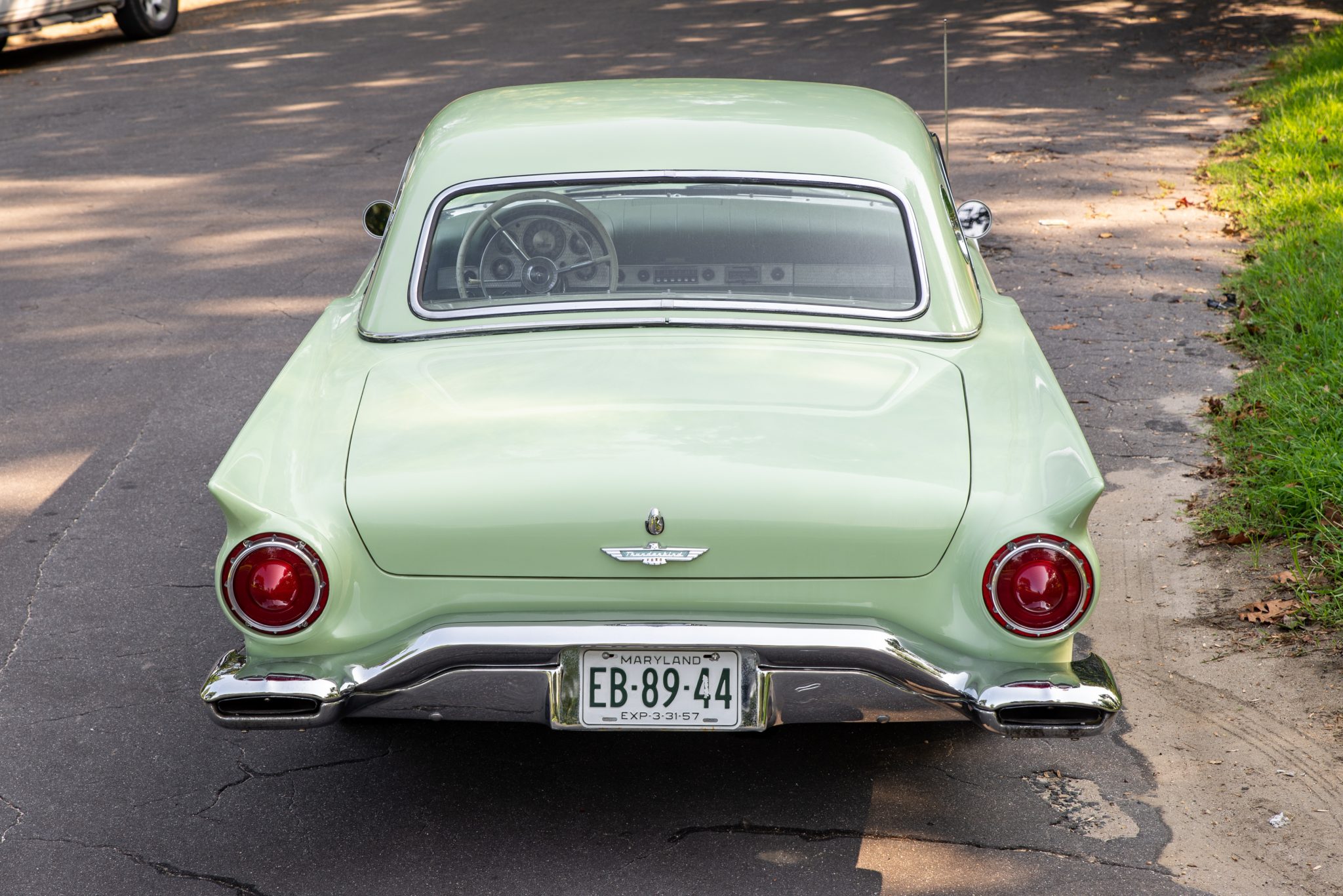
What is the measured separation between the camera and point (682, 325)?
3.27m

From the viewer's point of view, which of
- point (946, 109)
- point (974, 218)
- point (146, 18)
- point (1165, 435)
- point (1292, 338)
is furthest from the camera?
point (146, 18)

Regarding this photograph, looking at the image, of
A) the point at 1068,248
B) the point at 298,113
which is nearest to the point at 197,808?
the point at 1068,248

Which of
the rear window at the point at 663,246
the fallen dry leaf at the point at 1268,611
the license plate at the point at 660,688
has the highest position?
the rear window at the point at 663,246

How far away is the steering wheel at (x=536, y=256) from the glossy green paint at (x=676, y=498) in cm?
59

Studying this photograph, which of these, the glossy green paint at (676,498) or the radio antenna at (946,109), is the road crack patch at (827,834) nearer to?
the glossy green paint at (676,498)

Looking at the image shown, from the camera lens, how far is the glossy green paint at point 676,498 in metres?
2.62

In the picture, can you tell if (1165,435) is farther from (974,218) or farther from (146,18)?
(146,18)

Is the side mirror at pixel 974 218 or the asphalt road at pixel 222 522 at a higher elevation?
the side mirror at pixel 974 218

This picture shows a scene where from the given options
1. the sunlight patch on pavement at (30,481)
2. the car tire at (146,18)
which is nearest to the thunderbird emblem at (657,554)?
the sunlight patch on pavement at (30,481)

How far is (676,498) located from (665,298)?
0.90m

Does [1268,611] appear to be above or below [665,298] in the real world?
below

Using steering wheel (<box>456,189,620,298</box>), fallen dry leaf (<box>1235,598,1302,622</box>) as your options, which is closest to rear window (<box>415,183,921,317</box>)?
steering wheel (<box>456,189,620,298</box>)

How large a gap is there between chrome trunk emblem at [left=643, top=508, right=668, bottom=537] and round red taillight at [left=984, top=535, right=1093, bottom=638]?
2.13ft

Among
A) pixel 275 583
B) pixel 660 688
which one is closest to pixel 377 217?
pixel 275 583
